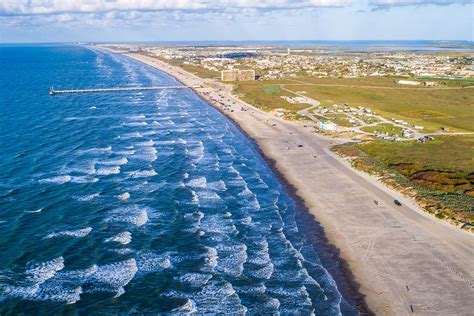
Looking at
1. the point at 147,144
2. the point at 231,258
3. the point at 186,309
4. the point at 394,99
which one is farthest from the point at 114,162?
the point at 394,99

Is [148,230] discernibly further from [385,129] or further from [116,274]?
[385,129]

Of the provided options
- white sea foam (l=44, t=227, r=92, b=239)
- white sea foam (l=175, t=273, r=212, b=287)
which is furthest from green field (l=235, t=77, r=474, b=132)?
white sea foam (l=44, t=227, r=92, b=239)

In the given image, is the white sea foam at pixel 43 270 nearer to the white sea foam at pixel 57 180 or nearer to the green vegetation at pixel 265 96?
the white sea foam at pixel 57 180

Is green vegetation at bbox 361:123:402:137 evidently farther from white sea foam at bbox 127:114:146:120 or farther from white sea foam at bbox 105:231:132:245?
white sea foam at bbox 105:231:132:245

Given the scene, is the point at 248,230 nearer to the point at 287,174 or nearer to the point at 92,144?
the point at 287,174

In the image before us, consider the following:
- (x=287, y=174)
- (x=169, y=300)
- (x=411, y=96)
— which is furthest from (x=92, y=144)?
(x=411, y=96)

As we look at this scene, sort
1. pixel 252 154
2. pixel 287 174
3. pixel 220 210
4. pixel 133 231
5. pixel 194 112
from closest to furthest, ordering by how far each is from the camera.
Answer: pixel 133 231
pixel 220 210
pixel 287 174
pixel 252 154
pixel 194 112
